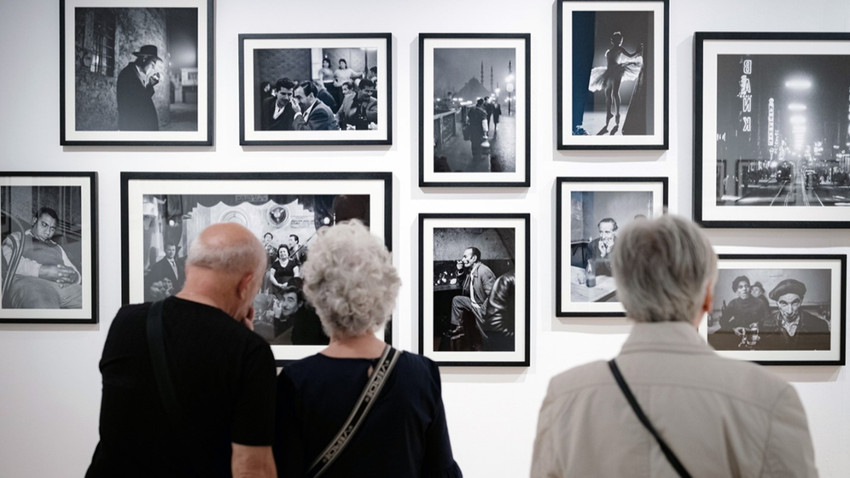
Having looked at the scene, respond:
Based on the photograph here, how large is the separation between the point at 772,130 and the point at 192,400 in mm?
2438

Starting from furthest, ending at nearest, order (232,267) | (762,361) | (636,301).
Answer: (762,361) → (232,267) → (636,301)

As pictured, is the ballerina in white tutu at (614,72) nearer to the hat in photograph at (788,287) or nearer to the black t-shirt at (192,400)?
the hat in photograph at (788,287)

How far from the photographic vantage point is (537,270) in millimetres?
2574

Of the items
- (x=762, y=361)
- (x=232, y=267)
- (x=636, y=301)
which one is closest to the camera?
(x=636, y=301)

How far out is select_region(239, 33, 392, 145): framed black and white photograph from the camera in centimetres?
255

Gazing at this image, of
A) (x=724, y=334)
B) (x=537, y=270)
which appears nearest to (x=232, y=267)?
(x=537, y=270)

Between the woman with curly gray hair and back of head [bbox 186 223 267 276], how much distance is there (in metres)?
0.21

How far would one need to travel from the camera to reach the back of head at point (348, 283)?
1.52m

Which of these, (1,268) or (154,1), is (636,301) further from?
(1,268)

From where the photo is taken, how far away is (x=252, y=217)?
2.56m

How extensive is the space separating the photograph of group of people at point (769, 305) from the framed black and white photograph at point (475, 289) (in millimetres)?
815

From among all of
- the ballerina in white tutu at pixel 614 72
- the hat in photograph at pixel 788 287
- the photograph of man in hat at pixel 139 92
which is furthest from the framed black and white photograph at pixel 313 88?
the hat in photograph at pixel 788 287

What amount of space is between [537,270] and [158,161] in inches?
64.2

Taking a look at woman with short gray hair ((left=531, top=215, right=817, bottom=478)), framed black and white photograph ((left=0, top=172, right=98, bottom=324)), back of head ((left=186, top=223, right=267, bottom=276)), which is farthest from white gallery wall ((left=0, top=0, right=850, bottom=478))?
woman with short gray hair ((left=531, top=215, right=817, bottom=478))
